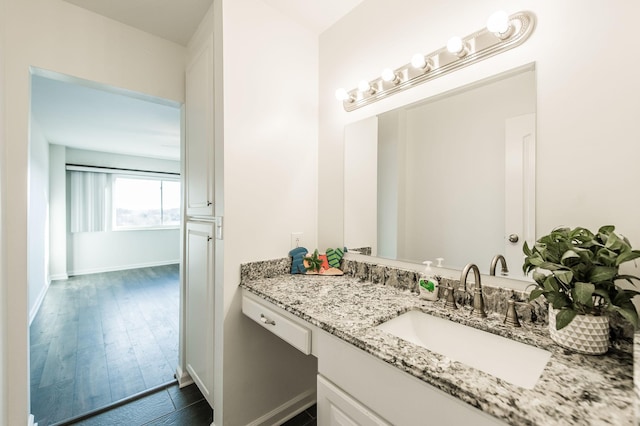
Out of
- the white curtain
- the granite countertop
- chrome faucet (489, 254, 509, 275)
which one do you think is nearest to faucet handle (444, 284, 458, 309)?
the granite countertop

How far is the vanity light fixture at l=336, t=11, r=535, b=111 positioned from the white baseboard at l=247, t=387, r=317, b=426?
6.03 feet

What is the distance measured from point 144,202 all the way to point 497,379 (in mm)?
6732

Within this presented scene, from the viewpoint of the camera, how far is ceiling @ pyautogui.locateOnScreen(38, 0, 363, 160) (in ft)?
5.19

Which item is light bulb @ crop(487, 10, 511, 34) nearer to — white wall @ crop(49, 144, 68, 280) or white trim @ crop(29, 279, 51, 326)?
white trim @ crop(29, 279, 51, 326)

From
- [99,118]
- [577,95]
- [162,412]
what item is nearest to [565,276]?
[577,95]

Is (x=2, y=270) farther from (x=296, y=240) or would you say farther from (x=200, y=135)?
(x=296, y=240)

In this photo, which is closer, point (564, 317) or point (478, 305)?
point (564, 317)

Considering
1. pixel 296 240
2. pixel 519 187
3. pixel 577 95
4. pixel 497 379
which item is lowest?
pixel 497 379

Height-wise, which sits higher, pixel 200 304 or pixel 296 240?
pixel 296 240

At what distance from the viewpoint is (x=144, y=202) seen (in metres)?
5.84

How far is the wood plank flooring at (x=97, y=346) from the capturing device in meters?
1.84

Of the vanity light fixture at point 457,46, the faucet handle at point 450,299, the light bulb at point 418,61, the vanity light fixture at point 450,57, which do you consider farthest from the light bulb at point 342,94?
the faucet handle at point 450,299

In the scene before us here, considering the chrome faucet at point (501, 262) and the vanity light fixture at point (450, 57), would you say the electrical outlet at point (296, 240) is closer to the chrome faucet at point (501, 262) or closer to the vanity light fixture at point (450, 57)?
the vanity light fixture at point (450, 57)

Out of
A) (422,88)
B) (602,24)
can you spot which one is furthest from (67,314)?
(602,24)
